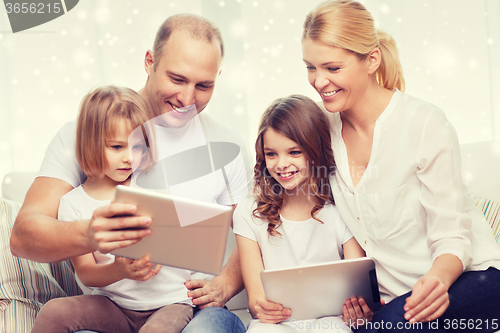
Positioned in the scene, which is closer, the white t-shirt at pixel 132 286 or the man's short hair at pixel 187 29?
the white t-shirt at pixel 132 286

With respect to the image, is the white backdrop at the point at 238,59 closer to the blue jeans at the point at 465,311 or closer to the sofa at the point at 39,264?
the sofa at the point at 39,264

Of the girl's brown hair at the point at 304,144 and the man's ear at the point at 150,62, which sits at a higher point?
the man's ear at the point at 150,62

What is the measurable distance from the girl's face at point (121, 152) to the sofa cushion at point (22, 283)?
454 mm

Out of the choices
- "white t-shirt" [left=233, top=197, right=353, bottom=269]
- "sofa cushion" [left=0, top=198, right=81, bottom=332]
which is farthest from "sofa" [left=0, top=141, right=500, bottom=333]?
"white t-shirt" [left=233, top=197, right=353, bottom=269]

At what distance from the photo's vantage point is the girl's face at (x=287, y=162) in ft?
4.16

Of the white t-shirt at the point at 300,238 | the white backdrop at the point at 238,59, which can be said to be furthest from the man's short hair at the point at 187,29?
the white backdrop at the point at 238,59

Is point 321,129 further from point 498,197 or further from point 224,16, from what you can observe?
point 224,16

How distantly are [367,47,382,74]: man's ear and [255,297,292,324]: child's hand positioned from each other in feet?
2.32

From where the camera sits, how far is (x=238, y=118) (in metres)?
2.06

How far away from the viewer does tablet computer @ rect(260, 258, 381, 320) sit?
983mm

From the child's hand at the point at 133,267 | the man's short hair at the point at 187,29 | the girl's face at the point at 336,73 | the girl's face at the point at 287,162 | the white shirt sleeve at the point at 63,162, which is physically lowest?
the child's hand at the point at 133,267

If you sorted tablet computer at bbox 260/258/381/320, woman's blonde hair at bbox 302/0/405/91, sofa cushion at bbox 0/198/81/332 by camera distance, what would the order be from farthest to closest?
sofa cushion at bbox 0/198/81/332, woman's blonde hair at bbox 302/0/405/91, tablet computer at bbox 260/258/381/320

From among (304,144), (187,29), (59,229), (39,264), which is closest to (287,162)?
(304,144)

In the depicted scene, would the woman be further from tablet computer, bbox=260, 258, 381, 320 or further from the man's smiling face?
the man's smiling face
